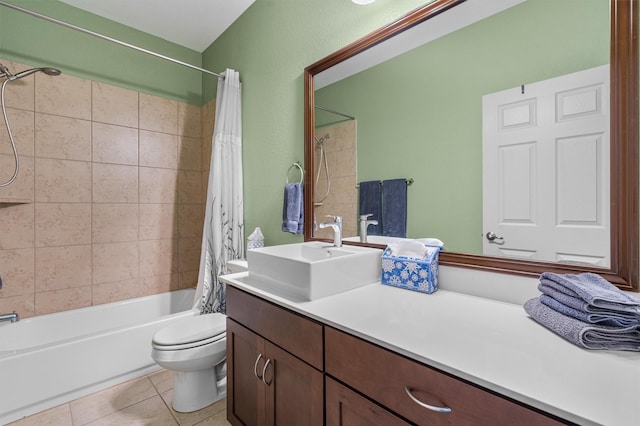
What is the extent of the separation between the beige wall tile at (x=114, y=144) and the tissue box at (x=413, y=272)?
2395mm

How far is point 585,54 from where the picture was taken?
881mm

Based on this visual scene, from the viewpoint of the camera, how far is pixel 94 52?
7.66 ft

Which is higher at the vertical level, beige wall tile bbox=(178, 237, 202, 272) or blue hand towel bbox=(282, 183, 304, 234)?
blue hand towel bbox=(282, 183, 304, 234)

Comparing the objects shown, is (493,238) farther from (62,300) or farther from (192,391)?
(62,300)

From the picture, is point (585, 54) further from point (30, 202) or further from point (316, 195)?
point (30, 202)

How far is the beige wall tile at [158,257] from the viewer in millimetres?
2602

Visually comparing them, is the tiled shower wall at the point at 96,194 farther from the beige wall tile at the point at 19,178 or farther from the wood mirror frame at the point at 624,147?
the wood mirror frame at the point at 624,147

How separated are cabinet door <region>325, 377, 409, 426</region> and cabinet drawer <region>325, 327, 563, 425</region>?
2cm

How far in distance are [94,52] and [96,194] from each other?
114cm

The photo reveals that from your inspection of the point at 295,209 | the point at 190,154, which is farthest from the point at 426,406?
the point at 190,154

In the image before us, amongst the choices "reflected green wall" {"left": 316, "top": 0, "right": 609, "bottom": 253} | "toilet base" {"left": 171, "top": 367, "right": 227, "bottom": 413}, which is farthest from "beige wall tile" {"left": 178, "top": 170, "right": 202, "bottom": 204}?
"reflected green wall" {"left": 316, "top": 0, "right": 609, "bottom": 253}

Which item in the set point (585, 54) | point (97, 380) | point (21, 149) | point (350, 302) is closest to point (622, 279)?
point (585, 54)

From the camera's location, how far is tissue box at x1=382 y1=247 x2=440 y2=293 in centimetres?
112

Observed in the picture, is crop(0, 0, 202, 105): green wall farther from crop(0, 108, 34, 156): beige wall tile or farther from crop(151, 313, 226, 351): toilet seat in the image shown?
crop(151, 313, 226, 351): toilet seat
